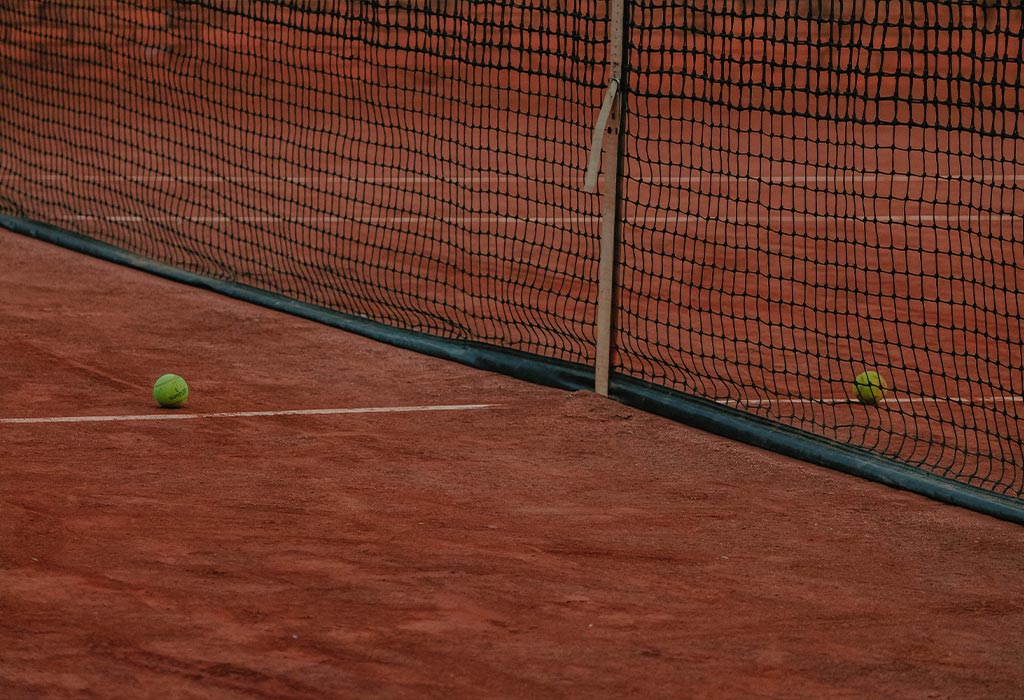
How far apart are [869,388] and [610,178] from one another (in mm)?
1687

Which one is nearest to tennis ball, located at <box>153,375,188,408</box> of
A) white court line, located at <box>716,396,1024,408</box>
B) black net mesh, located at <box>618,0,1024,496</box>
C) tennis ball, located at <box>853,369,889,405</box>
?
black net mesh, located at <box>618,0,1024,496</box>

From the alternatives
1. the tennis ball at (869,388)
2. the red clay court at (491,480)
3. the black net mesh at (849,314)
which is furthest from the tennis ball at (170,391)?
the tennis ball at (869,388)

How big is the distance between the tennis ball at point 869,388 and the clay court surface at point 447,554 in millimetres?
1090

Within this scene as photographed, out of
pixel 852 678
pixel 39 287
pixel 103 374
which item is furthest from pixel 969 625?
pixel 39 287

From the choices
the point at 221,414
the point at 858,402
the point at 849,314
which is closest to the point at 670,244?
the point at 849,314

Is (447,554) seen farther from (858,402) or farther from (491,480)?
(858,402)

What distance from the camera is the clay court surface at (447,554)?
196 inches

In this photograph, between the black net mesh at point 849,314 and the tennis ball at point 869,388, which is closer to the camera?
the black net mesh at point 849,314

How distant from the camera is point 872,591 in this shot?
→ 228 inches

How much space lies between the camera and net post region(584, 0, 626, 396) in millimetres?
8266

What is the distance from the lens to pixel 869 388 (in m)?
8.51

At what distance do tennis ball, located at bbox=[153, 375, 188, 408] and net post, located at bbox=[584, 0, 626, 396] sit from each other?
2.06 m

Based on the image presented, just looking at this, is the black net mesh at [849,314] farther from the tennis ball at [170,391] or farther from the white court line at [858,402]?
the tennis ball at [170,391]

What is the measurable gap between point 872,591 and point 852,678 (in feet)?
2.75
